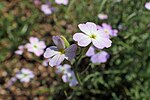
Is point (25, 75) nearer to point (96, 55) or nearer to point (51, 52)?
point (96, 55)

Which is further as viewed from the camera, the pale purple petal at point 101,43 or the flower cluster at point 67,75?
the flower cluster at point 67,75

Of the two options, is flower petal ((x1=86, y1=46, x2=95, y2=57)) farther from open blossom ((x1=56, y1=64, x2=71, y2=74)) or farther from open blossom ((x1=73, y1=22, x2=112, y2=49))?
open blossom ((x1=73, y1=22, x2=112, y2=49))

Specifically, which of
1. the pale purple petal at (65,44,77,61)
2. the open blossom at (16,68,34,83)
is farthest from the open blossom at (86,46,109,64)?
the pale purple petal at (65,44,77,61)

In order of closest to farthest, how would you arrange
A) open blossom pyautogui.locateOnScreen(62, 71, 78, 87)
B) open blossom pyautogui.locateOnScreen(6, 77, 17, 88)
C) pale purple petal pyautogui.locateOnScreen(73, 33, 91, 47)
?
1. pale purple petal pyautogui.locateOnScreen(73, 33, 91, 47)
2. open blossom pyautogui.locateOnScreen(62, 71, 78, 87)
3. open blossom pyautogui.locateOnScreen(6, 77, 17, 88)

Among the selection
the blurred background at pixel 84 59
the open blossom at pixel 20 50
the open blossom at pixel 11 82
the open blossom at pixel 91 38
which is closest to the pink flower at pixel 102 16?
the blurred background at pixel 84 59

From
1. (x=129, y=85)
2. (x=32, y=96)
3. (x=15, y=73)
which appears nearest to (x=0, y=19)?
(x=15, y=73)

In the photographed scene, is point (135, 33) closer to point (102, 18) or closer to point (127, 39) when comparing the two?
point (127, 39)

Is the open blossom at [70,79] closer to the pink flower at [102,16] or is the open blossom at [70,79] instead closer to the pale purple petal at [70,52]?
the pink flower at [102,16]
